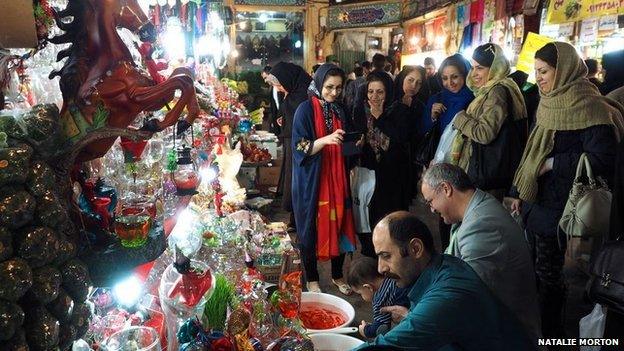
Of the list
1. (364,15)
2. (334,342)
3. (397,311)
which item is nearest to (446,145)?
(397,311)

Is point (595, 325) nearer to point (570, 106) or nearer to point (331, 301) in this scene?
point (570, 106)

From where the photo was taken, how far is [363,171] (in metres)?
3.55

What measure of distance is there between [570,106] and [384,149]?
4.29ft

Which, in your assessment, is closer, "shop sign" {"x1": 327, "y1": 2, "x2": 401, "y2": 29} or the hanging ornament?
the hanging ornament

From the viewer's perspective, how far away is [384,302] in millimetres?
2318

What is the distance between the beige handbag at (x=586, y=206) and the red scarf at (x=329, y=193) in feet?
4.49

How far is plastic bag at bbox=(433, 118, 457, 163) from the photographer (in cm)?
→ 354

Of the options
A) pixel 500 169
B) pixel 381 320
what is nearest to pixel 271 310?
pixel 381 320

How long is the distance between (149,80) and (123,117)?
11cm

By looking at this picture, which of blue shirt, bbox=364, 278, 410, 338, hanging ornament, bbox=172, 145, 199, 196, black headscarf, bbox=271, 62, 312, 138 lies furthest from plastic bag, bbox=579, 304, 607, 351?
black headscarf, bbox=271, 62, 312, 138

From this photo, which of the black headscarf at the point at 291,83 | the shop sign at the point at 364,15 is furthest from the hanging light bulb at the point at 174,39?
the shop sign at the point at 364,15

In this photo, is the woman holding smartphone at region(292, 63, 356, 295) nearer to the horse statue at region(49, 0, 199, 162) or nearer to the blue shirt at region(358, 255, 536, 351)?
the blue shirt at region(358, 255, 536, 351)

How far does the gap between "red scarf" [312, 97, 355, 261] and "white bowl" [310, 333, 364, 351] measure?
3.99 feet

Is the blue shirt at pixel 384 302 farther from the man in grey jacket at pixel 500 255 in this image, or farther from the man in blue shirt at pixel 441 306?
the man in blue shirt at pixel 441 306
